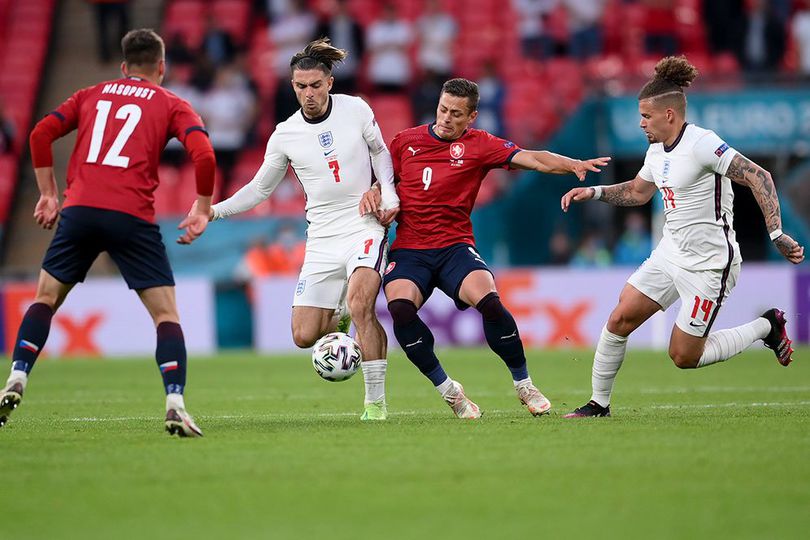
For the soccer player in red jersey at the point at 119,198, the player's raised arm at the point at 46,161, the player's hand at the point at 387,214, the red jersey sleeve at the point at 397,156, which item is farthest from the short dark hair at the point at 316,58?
the player's raised arm at the point at 46,161

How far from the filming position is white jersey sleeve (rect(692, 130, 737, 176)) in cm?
809

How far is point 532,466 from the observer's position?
6.02 m

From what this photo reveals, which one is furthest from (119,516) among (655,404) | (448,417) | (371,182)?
(655,404)

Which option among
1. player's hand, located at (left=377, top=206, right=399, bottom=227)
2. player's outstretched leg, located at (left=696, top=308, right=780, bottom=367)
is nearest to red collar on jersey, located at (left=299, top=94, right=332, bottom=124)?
player's hand, located at (left=377, top=206, right=399, bottom=227)

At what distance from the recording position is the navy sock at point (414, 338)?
8.45 metres

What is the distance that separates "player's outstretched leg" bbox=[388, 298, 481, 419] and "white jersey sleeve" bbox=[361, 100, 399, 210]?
77 cm

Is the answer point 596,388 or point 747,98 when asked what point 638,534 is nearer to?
point 596,388

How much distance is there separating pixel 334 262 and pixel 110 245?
6.38ft

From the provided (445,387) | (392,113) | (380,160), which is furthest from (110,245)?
(392,113)

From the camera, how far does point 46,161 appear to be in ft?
24.7

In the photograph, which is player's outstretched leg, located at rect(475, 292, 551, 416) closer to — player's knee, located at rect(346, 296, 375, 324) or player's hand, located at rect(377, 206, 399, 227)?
player's knee, located at rect(346, 296, 375, 324)

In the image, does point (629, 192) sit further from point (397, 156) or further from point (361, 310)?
point (361, 310)

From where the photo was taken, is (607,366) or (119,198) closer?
(119,198)

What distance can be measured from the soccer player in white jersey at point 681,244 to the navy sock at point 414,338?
0.97 m
